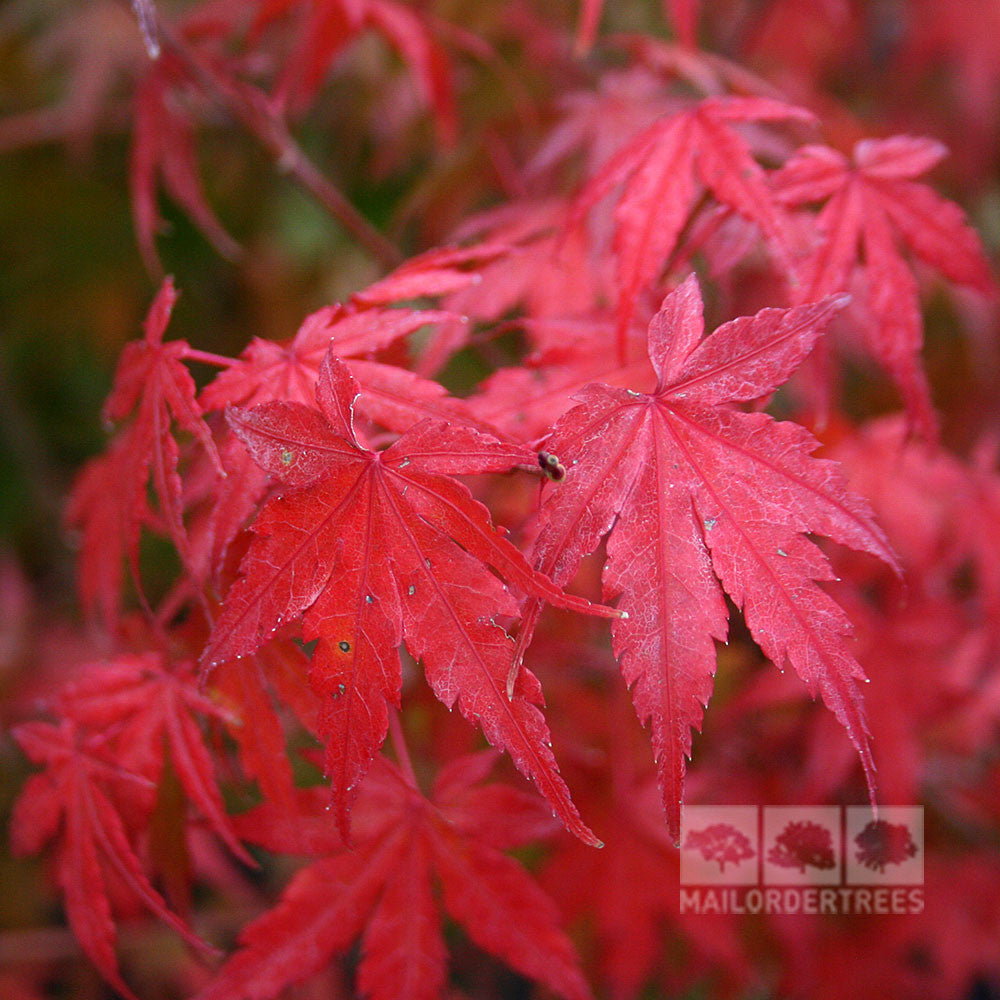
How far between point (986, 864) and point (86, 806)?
3.78ft

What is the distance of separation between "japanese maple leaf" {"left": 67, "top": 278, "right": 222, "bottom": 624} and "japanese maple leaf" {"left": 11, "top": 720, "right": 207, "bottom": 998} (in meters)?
0.11

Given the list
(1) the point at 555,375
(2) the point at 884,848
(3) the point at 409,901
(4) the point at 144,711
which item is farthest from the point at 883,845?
(4) the point at 144,711

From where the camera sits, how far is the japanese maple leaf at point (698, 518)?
0.46 meters

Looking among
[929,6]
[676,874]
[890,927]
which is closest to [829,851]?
[676,874]

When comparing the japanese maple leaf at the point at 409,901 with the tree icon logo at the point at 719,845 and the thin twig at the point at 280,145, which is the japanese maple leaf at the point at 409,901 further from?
the thin twig at the point at 280,145

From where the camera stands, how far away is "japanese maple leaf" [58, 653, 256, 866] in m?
0.62

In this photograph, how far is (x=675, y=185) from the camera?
2.16 feet

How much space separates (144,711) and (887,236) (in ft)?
2.23

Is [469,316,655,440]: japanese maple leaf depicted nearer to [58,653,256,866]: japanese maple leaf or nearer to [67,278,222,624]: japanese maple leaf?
[67,278,222,624]: japanese maple leaf

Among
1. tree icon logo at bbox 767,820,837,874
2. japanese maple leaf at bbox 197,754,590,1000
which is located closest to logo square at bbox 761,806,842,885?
tree icon logo at bbox 767,820,837,874

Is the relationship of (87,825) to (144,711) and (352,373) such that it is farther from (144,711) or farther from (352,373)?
(352,373)

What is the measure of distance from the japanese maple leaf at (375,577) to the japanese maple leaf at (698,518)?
4cm

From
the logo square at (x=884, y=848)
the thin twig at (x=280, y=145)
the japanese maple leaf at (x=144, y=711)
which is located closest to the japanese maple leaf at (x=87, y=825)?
the japanese maple leaf at (x=144, y=711)

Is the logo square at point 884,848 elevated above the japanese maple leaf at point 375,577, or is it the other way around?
the japanese maple leaf at point 375,577
